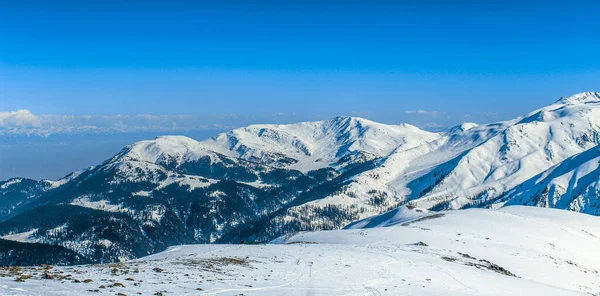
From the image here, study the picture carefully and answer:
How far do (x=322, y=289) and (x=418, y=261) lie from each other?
24684mm

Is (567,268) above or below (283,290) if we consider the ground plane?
below

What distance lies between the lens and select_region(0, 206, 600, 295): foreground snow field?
3319 cm

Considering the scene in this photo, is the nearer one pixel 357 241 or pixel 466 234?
pixel 357 241

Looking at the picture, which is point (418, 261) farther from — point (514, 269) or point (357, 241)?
point (357, 241)

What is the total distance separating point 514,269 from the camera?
63.0 metres

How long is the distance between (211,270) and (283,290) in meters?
9.95

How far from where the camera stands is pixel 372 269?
4909 centimetres

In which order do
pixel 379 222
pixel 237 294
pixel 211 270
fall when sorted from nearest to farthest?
pixel 237 294
pixel 211 270
pixel 379 222

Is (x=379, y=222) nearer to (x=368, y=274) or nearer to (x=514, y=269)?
(x=514, y=269)

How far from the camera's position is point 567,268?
220ft

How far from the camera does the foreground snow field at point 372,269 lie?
1307 inches

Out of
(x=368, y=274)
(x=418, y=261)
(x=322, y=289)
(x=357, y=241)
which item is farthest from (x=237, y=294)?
(x=357, y=241)

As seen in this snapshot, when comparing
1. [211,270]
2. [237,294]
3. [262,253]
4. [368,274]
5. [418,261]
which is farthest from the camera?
[262,253]

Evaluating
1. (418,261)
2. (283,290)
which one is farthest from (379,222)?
(283,290)
